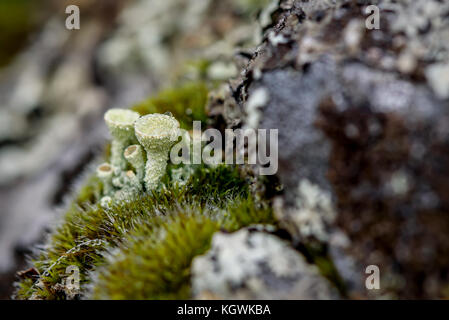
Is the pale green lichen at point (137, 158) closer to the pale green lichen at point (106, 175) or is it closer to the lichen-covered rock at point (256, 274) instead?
the pale green lichen at point (106, 175)

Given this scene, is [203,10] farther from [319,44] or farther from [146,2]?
[319,44]

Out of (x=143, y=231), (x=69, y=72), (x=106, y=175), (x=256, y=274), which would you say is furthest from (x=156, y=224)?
(x=69, y=72)

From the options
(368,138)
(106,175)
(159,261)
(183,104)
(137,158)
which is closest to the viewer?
(368,138)

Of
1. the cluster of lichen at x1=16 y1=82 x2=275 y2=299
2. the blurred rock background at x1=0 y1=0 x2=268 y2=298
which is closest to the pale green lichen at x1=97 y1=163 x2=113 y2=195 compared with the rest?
the cluster of lichen at x1=16 y1=82 x2=275 y2=299

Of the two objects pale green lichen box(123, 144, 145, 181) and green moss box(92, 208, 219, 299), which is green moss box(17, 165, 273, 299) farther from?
pale green lichen box(123, 144, 145, 181)

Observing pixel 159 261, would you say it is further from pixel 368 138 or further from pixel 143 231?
pixel 368 138
